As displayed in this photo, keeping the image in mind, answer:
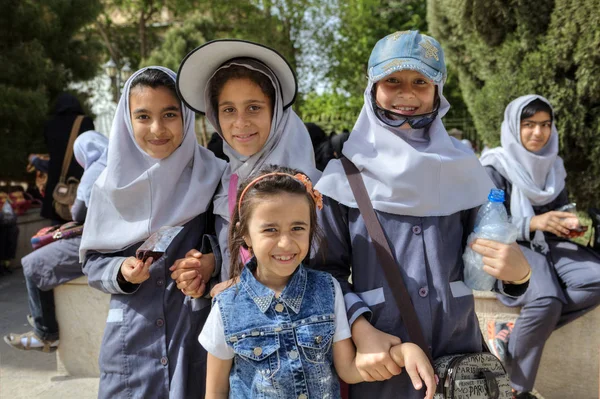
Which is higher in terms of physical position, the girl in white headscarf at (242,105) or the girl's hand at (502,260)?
the girl in white headscarf at (242,105)

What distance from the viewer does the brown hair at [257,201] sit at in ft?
5.58

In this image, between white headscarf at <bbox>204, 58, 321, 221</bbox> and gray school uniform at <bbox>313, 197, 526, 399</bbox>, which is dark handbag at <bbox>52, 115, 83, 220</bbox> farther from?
gray school uniform at <bbox>313, 197, 526, 399</bbox>

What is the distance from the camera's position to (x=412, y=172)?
180cm

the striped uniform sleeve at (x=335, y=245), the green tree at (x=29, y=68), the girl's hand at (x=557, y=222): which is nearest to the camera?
the striped uniform sleeve at (x=335, y=245)

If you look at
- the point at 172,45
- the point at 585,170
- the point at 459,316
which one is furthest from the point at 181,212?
the point at 172,45

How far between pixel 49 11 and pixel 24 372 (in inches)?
284

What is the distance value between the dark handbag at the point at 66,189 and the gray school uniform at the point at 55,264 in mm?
1004

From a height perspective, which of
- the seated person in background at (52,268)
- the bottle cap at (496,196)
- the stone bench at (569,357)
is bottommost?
the stone bench at (569,357)

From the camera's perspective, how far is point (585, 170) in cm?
662

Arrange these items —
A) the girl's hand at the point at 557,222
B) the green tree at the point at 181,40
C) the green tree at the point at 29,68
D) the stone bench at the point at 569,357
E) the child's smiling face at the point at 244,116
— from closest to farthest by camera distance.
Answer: the child's smiling face at the point at 244,116 → the girl's hand at the point at 557,222 → the stone bench at the point at 569,357 → the green tree at the point at 29,68 → the green tree at the point at 181,40

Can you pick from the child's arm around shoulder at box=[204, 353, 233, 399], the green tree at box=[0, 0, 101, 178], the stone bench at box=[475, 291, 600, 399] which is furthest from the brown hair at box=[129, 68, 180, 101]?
the green tree at box=[0, 0, 101, 178]

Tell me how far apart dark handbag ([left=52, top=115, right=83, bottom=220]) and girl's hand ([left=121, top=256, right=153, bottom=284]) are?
10.0 ft

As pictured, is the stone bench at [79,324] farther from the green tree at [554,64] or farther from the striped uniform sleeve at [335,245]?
the green tree at [554,64]

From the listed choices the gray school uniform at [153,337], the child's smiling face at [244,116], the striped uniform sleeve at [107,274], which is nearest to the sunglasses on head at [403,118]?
the child's smiling face at [244,116]
